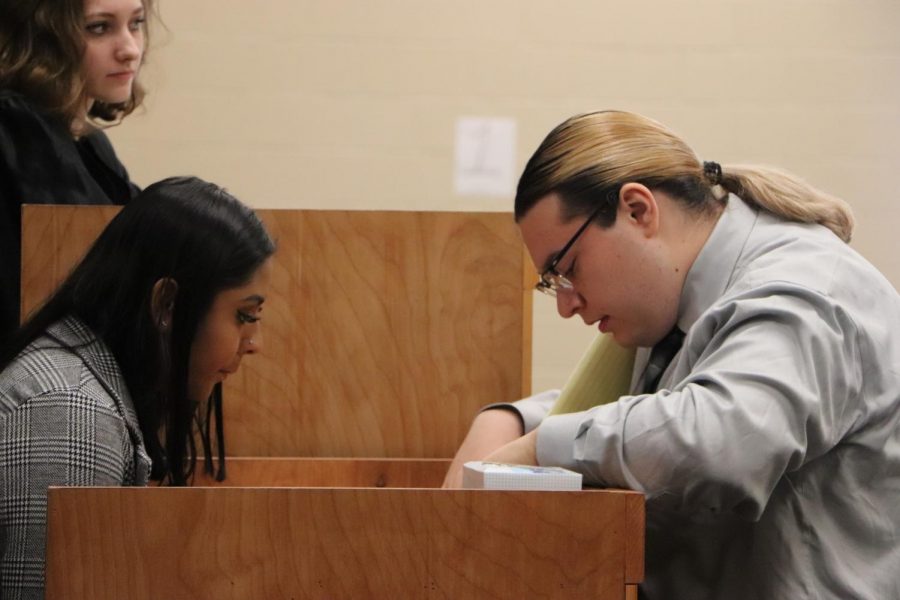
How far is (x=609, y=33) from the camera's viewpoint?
325cm

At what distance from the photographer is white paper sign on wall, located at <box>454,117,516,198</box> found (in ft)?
10.6

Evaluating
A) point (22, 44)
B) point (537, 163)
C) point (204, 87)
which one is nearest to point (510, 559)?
point (537, 163)

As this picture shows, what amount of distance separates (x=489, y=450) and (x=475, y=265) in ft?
1.05

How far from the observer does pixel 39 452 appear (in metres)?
1.25

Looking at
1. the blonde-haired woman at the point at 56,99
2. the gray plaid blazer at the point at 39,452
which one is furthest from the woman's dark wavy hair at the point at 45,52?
the gray plaid blazer at the point at 39,452

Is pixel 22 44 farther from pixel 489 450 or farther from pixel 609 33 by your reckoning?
pixel 609 33

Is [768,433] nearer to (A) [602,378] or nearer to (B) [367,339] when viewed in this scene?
(A) [602,378]

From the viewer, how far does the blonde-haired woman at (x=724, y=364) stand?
3.90ft

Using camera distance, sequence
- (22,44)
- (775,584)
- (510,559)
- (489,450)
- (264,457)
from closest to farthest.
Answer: (510,559)
(775,584)
(489,450)
(264,457)
(22,44)

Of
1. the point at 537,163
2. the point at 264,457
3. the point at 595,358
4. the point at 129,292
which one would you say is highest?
the point at 537,163

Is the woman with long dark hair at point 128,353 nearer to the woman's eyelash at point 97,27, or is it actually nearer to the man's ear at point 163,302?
the man's ear at point 163,302

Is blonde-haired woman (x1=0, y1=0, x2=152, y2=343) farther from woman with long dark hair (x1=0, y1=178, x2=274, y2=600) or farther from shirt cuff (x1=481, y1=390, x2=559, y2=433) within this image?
shirt cuff (x1=481, y1=390, x2=559, y2=433)

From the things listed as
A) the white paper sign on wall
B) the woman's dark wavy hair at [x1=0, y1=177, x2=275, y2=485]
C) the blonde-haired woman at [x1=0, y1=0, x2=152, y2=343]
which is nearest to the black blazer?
the blonde-haired woman at [x1=0, y1=0, x2=152, y2=343]

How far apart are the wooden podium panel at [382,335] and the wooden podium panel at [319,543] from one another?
0.78 meters
